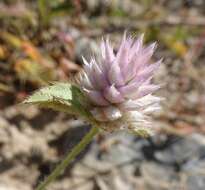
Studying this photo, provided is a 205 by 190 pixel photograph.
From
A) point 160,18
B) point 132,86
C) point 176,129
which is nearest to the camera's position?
point 132,86

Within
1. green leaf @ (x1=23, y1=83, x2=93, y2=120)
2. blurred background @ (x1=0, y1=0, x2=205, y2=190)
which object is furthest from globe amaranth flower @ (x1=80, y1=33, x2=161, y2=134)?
blurred background @ (x1=0, y1=0, x2=205, y2=190)

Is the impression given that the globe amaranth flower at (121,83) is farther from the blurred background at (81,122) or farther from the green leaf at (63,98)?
the blurred background at (81,122)

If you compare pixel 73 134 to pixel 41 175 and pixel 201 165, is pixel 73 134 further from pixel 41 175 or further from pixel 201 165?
pixel 201 165

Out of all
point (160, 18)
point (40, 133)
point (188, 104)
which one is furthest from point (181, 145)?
point (160, 18)

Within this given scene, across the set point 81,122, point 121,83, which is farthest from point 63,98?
point 81,122

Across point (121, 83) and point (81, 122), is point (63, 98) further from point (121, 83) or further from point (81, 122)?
point (81, 122)

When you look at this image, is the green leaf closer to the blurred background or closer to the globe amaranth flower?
the globe amaranth flower
